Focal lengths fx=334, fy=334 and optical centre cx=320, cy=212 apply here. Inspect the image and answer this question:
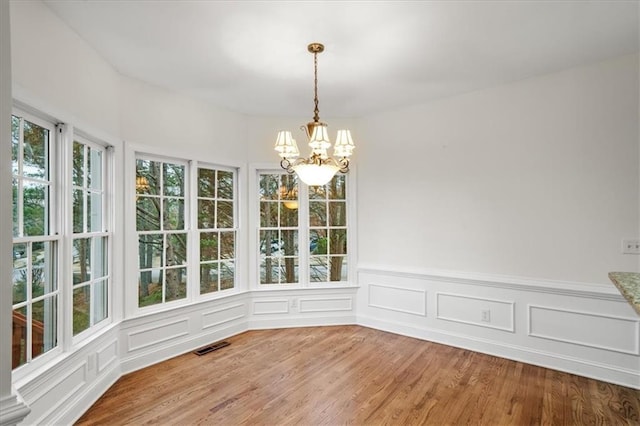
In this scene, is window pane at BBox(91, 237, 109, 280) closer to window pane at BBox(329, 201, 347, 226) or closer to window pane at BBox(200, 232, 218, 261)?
window pane at BBox(200, 232, 218, 261)

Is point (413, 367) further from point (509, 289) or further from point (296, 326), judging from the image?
point (296, 326)

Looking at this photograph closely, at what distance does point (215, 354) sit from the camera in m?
3.56

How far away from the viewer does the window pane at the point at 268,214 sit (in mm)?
4445

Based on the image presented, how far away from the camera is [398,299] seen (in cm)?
420

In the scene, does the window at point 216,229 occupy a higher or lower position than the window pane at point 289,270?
higher

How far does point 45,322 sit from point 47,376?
0.35 meters

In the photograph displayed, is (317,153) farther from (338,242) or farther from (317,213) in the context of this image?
(338,242)

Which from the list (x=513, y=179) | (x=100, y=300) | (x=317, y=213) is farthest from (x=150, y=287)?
(x=513, y=179)

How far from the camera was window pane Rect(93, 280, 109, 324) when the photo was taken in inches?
113

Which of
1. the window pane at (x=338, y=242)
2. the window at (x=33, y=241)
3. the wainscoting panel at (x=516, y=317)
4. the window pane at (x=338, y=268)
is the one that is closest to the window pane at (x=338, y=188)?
the window pane at (x=338, y=242)

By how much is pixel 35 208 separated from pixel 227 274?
7.43 feet

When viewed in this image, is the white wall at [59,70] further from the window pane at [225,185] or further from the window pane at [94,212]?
the window pane at [225,185]

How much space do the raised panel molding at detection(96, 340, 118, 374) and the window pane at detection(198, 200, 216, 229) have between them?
4.77 feet

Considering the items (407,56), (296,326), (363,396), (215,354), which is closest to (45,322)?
(215,354)
